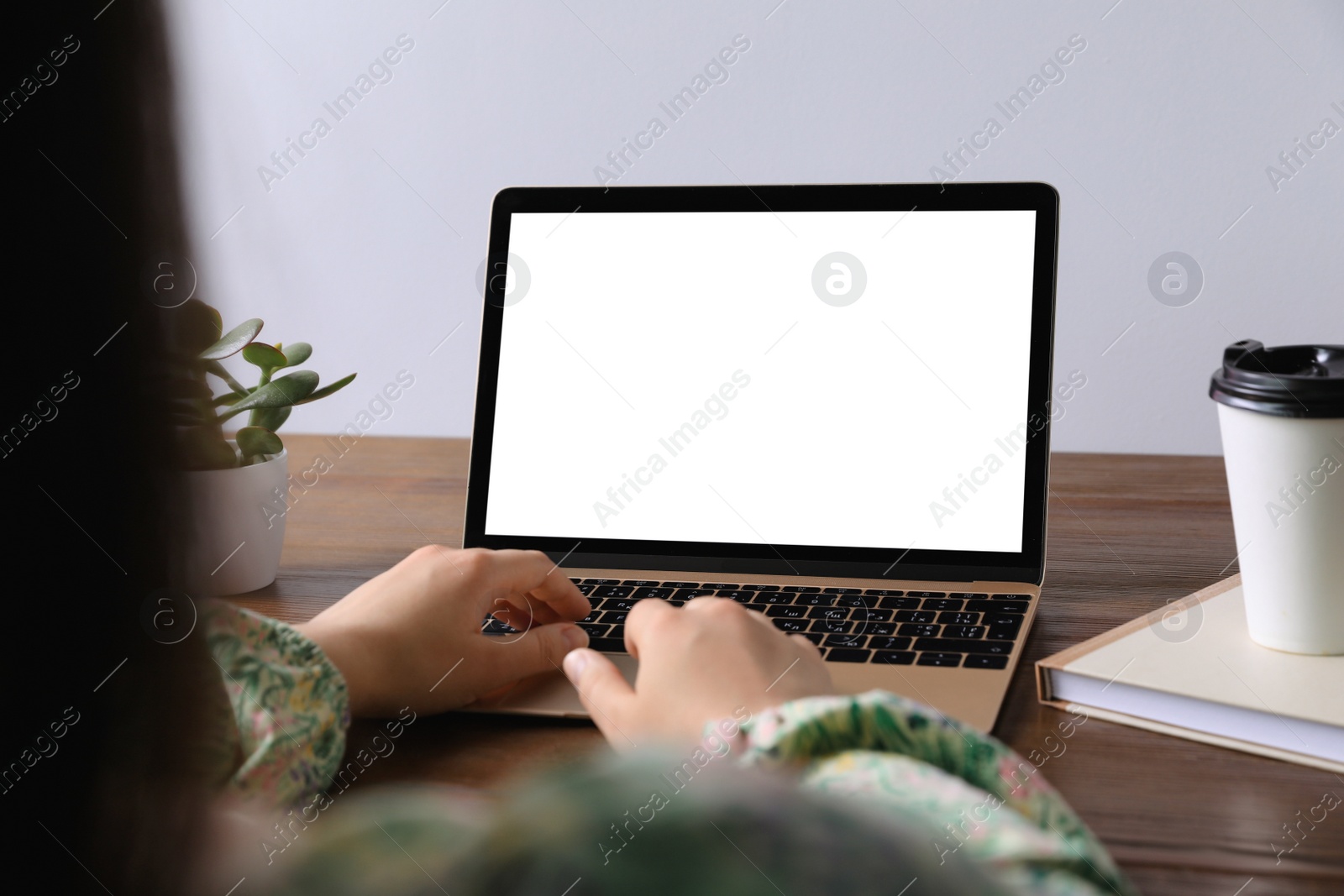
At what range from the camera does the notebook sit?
0.54 m

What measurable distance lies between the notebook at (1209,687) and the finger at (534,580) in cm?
30

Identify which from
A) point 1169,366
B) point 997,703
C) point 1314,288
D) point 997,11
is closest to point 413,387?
point 997,11

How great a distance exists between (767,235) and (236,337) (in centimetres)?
44

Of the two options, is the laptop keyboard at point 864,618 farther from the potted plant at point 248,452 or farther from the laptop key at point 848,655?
the potted plant at point 248,452

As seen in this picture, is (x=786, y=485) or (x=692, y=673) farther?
(x=786, y=485)

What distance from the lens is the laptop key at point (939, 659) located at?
0.65 metres

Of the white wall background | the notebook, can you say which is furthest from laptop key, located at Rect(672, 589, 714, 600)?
the white wall background

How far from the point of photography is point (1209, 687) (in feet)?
1.87

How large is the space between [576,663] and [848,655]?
0.17 m

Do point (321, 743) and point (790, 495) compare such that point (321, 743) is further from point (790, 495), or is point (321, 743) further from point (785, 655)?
point (790, 495)

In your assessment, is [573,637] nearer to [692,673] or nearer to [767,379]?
[692,673]

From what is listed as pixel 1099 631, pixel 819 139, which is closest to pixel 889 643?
pixel 1099 631

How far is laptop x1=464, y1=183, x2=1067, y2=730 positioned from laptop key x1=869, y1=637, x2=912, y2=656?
4cm

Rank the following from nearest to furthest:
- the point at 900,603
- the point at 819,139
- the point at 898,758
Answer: the point at 898,758 < the point at 900,603 < the point at 819,139
